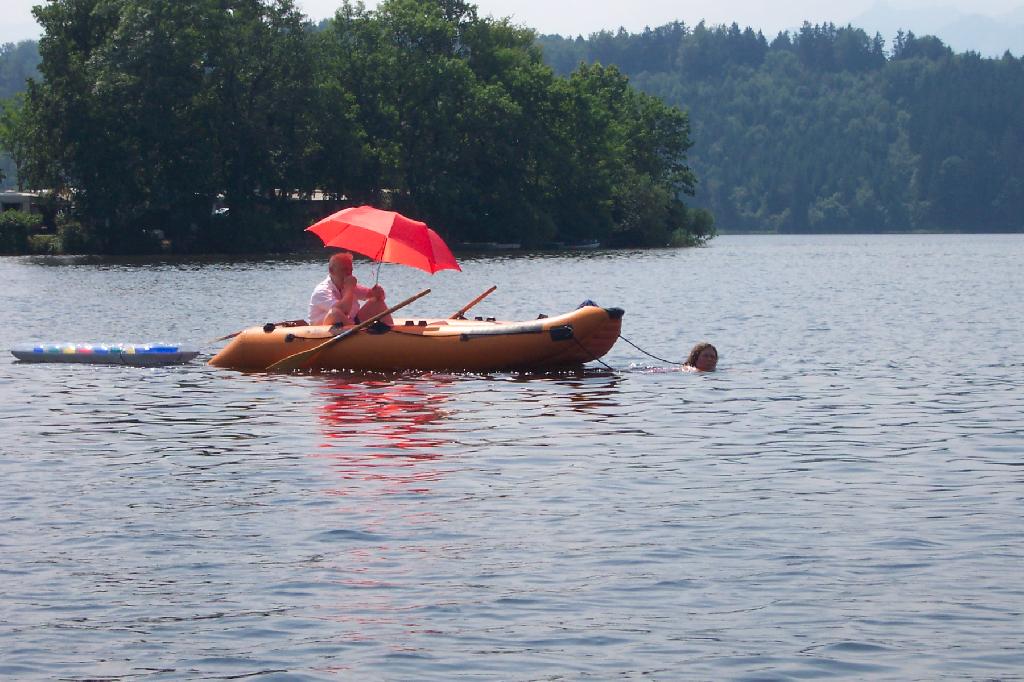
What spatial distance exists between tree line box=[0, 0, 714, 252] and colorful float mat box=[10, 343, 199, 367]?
5711 cm

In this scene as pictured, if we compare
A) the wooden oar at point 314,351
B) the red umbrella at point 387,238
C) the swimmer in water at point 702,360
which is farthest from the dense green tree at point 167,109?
the swimmer in water at point 702,360

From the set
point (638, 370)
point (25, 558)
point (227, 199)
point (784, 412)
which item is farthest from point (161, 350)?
point (227, 199)

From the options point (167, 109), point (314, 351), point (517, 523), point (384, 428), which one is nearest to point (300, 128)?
point (167, 109)

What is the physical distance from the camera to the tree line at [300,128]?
82.2 metres

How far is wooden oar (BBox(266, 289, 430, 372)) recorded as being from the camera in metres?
23.2

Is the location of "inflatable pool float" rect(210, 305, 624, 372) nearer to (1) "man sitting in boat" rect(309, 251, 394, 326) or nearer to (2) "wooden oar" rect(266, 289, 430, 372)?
(2) "wooden oar" rect(266, 289, 430, 372)

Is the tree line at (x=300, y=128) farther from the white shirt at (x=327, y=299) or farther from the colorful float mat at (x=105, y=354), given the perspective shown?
the white shirt at (x=327, y=299)

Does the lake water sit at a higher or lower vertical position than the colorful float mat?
lower

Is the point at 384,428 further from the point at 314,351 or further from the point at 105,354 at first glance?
the point at 105,354

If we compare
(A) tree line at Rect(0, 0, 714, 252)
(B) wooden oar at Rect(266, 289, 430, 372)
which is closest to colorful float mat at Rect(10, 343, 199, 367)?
(B) wooden oar at Rect(266, 289, 430, 372)

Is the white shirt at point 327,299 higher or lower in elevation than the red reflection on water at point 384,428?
higher

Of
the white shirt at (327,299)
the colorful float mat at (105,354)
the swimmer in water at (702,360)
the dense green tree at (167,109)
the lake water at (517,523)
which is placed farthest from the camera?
the dense green tree at (167,109)

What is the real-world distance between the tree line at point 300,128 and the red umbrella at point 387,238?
59.3 metres

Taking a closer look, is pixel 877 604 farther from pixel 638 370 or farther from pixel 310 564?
pixel 638 370
